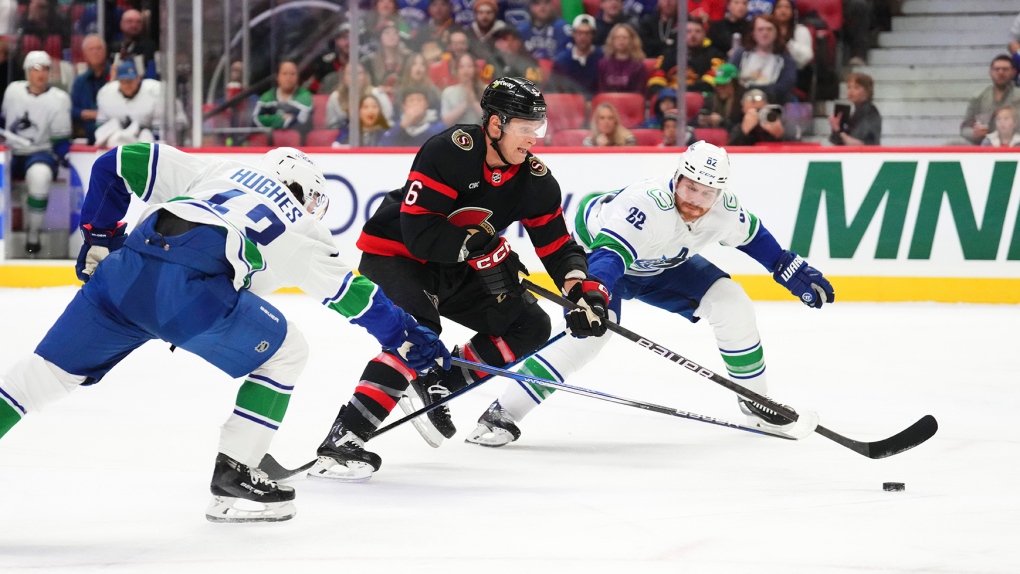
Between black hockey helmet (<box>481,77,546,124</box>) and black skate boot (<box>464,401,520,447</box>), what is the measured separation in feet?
3.31

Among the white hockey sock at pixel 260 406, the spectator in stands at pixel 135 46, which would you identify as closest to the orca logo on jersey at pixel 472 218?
the white hockey sock at pixel 260 406

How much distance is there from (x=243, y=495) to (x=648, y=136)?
523 centimetres

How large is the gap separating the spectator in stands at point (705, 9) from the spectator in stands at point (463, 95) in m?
1.34

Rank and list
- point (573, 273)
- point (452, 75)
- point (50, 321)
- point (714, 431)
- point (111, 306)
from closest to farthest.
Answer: point (111, 306), point (573, 273), point (714, 431), point (50, 321), point (452, 75)

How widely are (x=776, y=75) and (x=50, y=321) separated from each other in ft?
14.3

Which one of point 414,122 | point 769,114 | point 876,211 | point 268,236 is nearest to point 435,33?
point 414,122

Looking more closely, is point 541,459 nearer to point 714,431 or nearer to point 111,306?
point 714,431

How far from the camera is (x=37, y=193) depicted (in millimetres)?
8258

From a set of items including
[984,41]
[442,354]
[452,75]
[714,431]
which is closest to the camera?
[442,354]

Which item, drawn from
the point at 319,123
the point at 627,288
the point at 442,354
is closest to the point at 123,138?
the point at 319,123

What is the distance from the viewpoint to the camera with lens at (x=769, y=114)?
768 centimetres

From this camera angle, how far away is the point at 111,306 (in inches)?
115

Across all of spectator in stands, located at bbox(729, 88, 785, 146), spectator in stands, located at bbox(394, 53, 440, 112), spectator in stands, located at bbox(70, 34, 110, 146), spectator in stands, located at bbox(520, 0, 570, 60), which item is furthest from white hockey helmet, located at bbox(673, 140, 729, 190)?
spectator in stands, located at bbox(70, 34, 110, 146)

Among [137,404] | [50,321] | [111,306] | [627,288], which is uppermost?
[111,306]
